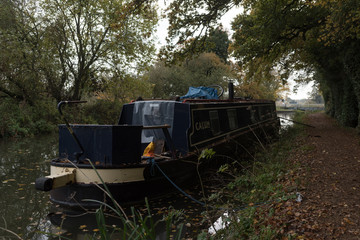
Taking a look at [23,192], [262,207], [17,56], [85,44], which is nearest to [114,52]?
[85,44]

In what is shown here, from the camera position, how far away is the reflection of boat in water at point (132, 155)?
4898 millimetres

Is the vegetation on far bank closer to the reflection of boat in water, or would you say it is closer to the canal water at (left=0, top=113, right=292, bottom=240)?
the reflection of boat in water

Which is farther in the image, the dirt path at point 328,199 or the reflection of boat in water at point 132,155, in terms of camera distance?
the reflection of boat in water at point 132,155

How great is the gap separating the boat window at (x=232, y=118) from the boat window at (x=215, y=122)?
3.01 feet

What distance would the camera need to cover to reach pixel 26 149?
36.2 ft

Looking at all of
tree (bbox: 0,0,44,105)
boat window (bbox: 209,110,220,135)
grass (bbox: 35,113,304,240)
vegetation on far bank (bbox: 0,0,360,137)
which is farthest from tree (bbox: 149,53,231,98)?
grass (bbox: 35,113,304,240)

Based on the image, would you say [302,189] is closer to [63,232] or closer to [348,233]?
[348,233]

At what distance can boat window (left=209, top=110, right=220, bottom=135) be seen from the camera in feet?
24.5

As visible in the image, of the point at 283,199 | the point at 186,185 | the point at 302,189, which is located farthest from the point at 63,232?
the point at 302,189

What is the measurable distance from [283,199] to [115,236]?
2464 mm

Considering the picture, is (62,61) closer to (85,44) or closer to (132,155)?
(85,44)

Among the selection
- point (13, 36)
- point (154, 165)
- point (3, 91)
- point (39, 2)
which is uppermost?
point (39, 2)

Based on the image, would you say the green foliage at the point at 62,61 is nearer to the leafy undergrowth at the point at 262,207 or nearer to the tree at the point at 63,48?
the tree at the point at 63,48

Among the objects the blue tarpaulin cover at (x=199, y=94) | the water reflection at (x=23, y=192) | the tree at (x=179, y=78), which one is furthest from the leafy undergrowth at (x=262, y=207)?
the tree at (x=179, y=78)
